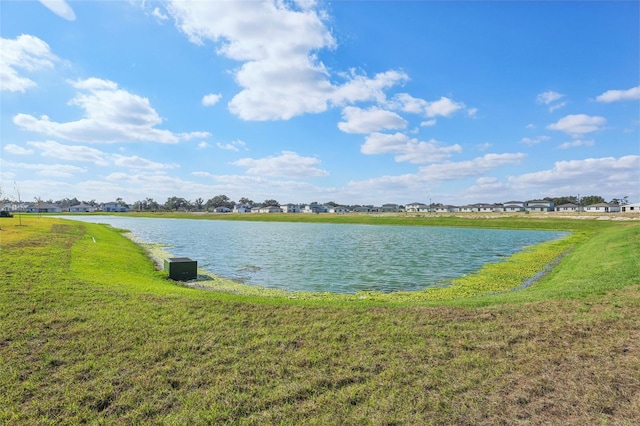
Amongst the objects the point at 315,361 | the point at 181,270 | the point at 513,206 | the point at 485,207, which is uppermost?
the point at 513,206

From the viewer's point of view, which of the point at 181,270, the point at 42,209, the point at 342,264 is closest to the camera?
the point at 181,270

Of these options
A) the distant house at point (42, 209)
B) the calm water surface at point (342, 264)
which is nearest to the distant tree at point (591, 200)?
the calm water surface at point (342, 264)

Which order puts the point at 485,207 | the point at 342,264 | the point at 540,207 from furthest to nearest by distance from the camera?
1. the point at 485,207
2. the point at 540,207
3. the point at 342,264

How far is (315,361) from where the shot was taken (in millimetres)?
6863

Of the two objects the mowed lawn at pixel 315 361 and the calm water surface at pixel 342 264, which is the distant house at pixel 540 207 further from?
the mowed lawn at pixel 315 361

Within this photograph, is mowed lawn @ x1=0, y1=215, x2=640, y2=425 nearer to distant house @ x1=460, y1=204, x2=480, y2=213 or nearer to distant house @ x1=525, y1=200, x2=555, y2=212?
distant house @ x1=525, y1=200, x2=555, y2=212

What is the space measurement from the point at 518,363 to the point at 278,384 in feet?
15.9

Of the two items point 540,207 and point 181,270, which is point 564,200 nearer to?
point 540,207

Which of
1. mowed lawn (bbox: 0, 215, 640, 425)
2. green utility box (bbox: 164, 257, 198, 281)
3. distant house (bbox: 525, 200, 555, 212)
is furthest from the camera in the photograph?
distant house (bbox: 525, 200, 555, 212)

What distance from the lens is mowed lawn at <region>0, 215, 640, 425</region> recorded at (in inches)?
203

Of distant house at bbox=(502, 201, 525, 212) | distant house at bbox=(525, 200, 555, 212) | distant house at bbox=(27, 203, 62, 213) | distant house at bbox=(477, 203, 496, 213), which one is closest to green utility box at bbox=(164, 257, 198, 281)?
distant house at bbox=(525, 200, 555, 212)

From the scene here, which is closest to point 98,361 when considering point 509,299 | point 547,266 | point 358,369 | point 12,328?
point 12,328

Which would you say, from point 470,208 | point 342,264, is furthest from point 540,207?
point 342,264

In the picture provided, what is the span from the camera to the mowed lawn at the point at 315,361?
515cm
